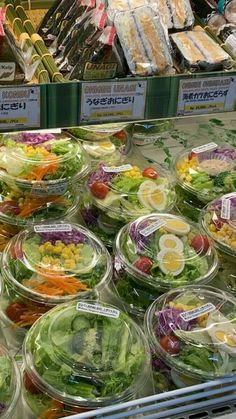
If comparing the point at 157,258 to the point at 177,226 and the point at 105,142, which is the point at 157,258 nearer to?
the point at 177,226

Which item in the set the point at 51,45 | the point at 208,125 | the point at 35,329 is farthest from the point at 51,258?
the point at 208,125

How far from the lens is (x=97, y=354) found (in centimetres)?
144

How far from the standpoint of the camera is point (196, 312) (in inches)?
62.1

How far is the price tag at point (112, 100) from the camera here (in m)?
1.52

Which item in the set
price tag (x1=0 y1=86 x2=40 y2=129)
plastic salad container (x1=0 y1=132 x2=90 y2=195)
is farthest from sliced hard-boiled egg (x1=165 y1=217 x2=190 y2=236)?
price tag (x1=0 y1=86 x2=40 y2=129)

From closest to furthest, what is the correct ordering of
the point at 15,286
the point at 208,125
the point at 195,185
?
1. the point at 15,286
2. the point at 195,185
3. the point at 208,125

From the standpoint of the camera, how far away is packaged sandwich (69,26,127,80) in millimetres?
1547

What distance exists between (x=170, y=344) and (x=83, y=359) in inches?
9.3

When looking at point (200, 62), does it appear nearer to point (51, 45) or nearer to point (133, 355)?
point (51, 45)

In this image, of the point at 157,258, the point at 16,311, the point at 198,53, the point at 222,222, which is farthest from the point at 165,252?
the point at 198,53

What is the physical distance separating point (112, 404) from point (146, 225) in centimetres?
61

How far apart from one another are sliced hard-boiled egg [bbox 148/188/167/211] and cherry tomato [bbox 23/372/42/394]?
0.76 meters

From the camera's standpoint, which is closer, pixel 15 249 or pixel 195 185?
pixel 15 249

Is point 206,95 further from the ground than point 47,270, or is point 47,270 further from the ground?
point 206,95
